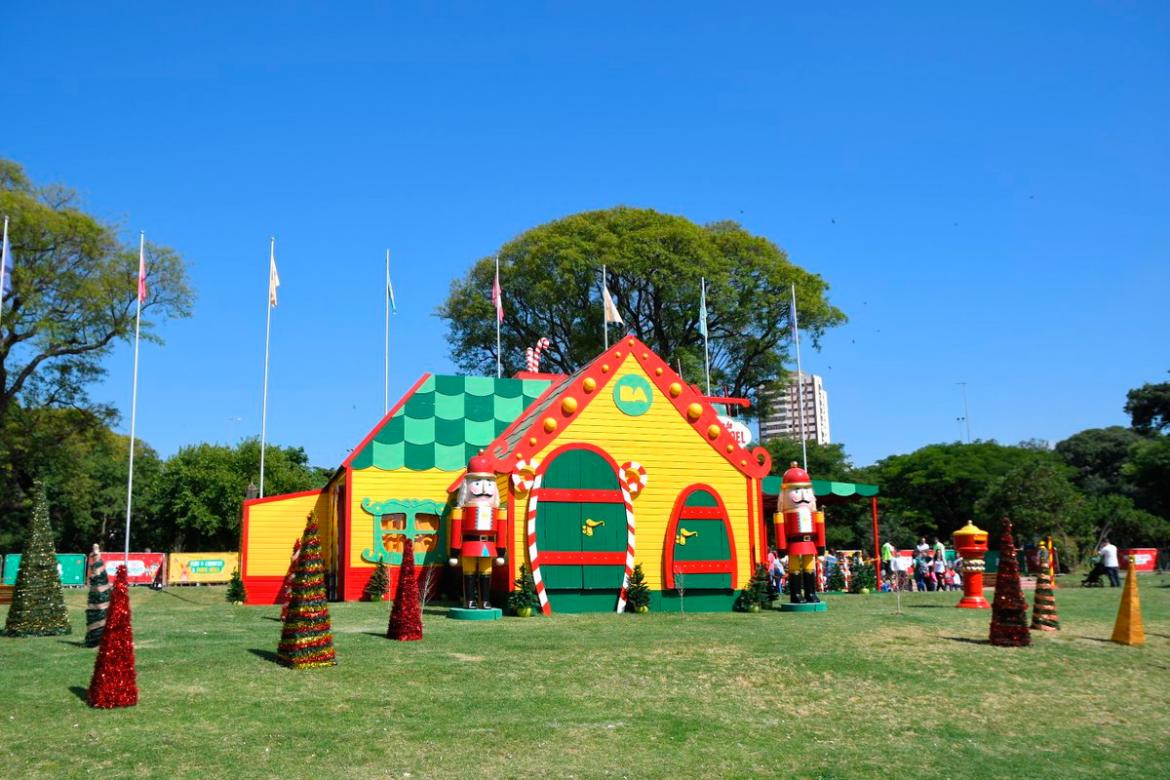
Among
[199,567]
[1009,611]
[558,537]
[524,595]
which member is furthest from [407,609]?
[199,567]

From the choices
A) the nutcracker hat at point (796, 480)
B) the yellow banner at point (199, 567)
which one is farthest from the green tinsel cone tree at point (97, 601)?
the yellow banner at point (199, 567)

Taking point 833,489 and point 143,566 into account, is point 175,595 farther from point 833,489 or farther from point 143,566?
point 833,489

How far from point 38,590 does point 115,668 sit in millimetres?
7446

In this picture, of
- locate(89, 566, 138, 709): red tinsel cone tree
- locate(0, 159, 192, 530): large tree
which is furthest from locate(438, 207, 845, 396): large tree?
locate(89, 566, 138, 709): red tinsel cone tree

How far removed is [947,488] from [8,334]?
54819 millimetres

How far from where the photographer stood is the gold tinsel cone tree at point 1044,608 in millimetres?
17906

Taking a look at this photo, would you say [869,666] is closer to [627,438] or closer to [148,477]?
[627,438]

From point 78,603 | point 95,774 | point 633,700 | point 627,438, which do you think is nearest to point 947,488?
point 627,438

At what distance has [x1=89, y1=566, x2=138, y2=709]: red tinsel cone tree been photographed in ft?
35.3

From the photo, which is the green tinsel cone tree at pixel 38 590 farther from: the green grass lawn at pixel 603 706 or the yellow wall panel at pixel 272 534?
the yellow wall panel at pixel 272 534

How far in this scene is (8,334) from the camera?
37469 mm

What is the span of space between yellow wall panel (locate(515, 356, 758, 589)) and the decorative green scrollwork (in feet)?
22.6

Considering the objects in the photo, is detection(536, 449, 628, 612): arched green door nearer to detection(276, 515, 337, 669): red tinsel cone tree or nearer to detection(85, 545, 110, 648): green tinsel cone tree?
detection(276, 515, 337, 669): red tinsel cone tree

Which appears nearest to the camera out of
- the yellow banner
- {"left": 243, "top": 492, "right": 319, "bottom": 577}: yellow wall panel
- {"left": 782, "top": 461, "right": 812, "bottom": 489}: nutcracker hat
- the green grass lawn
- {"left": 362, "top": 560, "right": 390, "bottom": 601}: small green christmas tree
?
the green grass lawn
